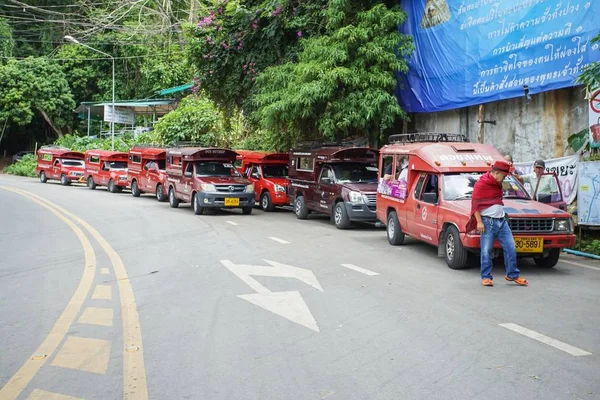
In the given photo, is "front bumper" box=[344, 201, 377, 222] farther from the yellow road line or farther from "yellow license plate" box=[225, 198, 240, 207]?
the yellow road line

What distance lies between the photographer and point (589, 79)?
11.4 m

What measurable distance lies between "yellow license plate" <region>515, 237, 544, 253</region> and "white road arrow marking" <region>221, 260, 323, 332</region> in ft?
10.1

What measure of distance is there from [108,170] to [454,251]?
1017 inches

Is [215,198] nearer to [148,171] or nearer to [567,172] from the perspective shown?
[148,171]

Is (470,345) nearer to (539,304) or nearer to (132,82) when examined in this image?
(539,304)

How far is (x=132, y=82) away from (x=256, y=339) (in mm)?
49045

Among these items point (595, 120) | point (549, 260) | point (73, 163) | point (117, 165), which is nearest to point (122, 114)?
point (73, 163)

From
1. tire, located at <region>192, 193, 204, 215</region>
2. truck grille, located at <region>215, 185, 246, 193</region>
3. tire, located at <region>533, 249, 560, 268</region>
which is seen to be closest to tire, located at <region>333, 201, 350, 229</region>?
truck grille, located at <region>215, 185, 246, 193</region>

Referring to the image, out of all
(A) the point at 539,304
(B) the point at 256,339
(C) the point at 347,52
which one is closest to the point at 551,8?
(C) the point at 347,52

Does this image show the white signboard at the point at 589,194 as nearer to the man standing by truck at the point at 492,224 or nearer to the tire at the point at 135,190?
the man standing by truck at the point at 492,224

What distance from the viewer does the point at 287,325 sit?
695 centimetres

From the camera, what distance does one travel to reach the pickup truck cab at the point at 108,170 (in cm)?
3194

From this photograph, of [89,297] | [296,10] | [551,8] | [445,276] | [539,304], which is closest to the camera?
[539,304]

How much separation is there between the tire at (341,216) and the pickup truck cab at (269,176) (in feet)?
15.5
